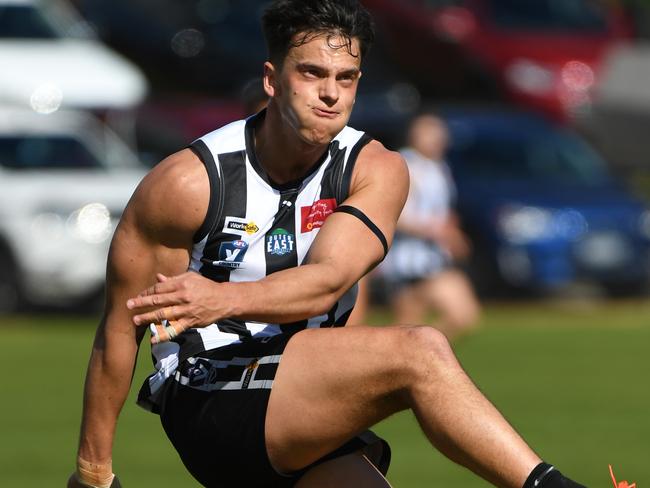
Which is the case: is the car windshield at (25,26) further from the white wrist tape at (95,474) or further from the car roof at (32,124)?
the white wrist tape at (95,474)

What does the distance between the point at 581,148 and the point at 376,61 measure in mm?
5633

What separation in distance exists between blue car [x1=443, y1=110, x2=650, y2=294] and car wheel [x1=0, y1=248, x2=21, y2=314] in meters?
4.71

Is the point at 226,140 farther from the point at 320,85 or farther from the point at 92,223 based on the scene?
the point at 92,223

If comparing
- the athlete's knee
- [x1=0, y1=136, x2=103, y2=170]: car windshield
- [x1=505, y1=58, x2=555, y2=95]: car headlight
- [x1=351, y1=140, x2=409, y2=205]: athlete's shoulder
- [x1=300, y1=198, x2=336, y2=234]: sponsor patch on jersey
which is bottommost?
[x1=0, y1=136, x2=103, y2=170]: car windshield

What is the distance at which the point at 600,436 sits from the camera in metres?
9.70

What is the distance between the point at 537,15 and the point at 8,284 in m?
8.70

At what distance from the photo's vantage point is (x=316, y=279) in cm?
476

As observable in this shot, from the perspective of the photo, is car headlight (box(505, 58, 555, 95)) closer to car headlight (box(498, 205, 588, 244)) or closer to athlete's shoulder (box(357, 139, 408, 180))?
car headlight (box(498, 205, 588, 244))

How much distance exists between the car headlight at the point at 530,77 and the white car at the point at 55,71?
17.2 ft

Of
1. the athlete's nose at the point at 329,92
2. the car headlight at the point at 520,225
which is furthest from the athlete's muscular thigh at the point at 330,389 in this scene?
the car headlight at the point at 520,225

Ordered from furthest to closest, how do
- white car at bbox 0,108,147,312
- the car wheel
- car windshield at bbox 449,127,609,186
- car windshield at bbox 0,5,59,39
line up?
car windshield at bbox 0,5,59,39 < car windshield at bbox 449,127,609,186 < the car wheel < white car at bbox 0,108,147,312

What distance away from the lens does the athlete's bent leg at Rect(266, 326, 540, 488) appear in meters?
4.46

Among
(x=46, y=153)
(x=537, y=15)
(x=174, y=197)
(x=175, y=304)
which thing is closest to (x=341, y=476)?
(x=175, y=304)

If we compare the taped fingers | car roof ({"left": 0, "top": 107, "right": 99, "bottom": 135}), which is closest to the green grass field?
car roof ({"left": 0, "top": 107, "right": 99, "bottom": 135})
